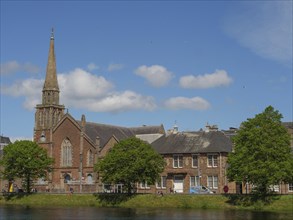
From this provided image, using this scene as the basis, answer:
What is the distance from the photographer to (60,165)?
103 metres

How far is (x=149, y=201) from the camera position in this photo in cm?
7625

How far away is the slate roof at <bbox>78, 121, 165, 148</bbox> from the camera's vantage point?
333 ft

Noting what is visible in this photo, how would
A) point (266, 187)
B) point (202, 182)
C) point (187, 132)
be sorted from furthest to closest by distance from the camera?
point (187, 132) → point (202, 182) → point (266, 187)

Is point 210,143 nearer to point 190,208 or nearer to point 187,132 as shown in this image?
point 187,132

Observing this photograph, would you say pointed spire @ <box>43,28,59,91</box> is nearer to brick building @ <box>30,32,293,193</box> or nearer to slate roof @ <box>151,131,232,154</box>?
brick building @ <box>30,32,293,193</box>

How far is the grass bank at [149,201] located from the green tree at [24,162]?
384 cm

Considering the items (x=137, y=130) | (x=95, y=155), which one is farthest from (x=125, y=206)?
(x=137, y=130)

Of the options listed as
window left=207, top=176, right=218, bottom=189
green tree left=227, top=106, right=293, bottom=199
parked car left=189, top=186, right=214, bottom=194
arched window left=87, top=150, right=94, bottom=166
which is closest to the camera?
green tree left=227, top=106, right=293, bottom=199

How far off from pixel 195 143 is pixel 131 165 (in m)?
17.3

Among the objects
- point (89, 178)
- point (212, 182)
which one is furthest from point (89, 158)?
point (212, 182)

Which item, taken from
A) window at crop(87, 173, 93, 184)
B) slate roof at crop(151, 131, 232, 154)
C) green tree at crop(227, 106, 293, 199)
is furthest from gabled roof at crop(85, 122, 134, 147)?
green tree at crop(227, 106, 293, 199)

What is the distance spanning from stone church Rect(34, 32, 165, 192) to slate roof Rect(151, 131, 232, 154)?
35.7 ft

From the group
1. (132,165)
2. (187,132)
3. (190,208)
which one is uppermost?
(187,132)

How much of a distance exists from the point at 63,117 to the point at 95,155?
11302 mm
